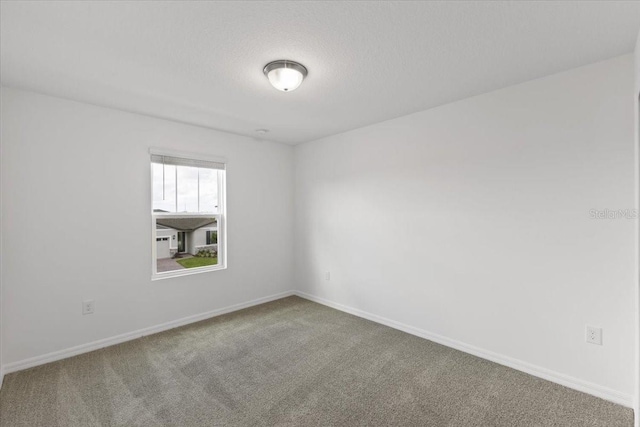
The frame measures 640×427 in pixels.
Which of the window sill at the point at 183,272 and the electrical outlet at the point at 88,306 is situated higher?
the window sill at the point at 183,272

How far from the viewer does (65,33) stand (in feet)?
5.87

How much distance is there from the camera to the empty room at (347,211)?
1883 millimetres

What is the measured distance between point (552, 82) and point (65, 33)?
11.4 feet

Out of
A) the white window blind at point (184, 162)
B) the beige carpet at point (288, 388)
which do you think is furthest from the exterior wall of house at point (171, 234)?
the beige carpet at point (288, 388)

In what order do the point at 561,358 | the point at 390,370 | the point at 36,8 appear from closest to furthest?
1. the point at 36,8
2. the point at 561,358
3. the point at 390,370

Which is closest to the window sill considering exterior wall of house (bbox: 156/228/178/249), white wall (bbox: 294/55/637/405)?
exterior wall of house (bbox: 156/228/178/249)

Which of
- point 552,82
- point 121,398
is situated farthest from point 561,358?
point 121,398

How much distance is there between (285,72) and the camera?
2.14m

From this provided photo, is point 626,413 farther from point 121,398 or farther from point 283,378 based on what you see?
point 121,398

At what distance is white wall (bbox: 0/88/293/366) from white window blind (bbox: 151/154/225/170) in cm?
12

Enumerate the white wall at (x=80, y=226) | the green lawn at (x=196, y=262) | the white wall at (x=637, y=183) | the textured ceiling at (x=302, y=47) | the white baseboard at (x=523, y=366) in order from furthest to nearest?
1. the green lawn at (x=196, y=262)
2. the white wall at (x=80, y=226)
3. the white baseboard at (x=523, y=366)
4. the white wall at (x=637, y=183)
5. the textured ceiling at (x=302, y=47)

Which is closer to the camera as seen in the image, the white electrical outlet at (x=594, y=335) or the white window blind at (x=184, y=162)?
the white electrical outlet at (x=594, y=335)

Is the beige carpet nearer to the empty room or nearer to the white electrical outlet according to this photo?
the empty room

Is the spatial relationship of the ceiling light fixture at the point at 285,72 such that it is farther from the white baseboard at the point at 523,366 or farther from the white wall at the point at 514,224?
the white baseboard at the point at 523,366
